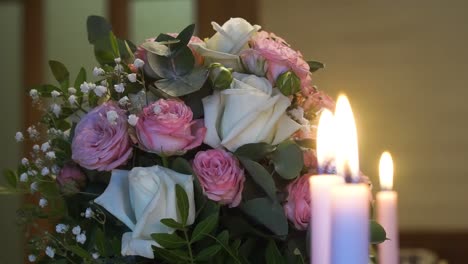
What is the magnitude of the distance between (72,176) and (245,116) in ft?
0.65

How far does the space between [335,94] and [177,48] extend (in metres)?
1.67

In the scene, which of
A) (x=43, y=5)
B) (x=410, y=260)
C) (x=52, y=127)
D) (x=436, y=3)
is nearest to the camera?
(x=52, y=127)

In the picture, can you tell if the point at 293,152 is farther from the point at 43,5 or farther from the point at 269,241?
the point at 43,5

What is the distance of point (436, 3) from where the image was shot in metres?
2.38

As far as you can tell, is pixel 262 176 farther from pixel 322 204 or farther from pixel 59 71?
pixel 59 71

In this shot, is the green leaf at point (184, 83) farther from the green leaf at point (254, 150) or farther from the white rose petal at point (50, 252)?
the white rose petal at point (50, 252)

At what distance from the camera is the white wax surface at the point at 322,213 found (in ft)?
1.59

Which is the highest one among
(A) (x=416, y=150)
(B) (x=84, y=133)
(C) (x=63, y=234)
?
(B) (x=84, y=133)

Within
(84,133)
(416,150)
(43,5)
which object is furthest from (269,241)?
(43,5)

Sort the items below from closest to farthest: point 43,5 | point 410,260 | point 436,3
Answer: point 410,260 → point 436,3 → point 43,5

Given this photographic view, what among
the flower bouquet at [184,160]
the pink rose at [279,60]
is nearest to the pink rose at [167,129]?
the flower bouquet at [184,160]

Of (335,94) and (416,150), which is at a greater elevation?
(335,94)

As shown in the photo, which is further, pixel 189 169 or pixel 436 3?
pixel 436 3

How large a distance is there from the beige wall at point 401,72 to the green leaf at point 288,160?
66.5 inches
